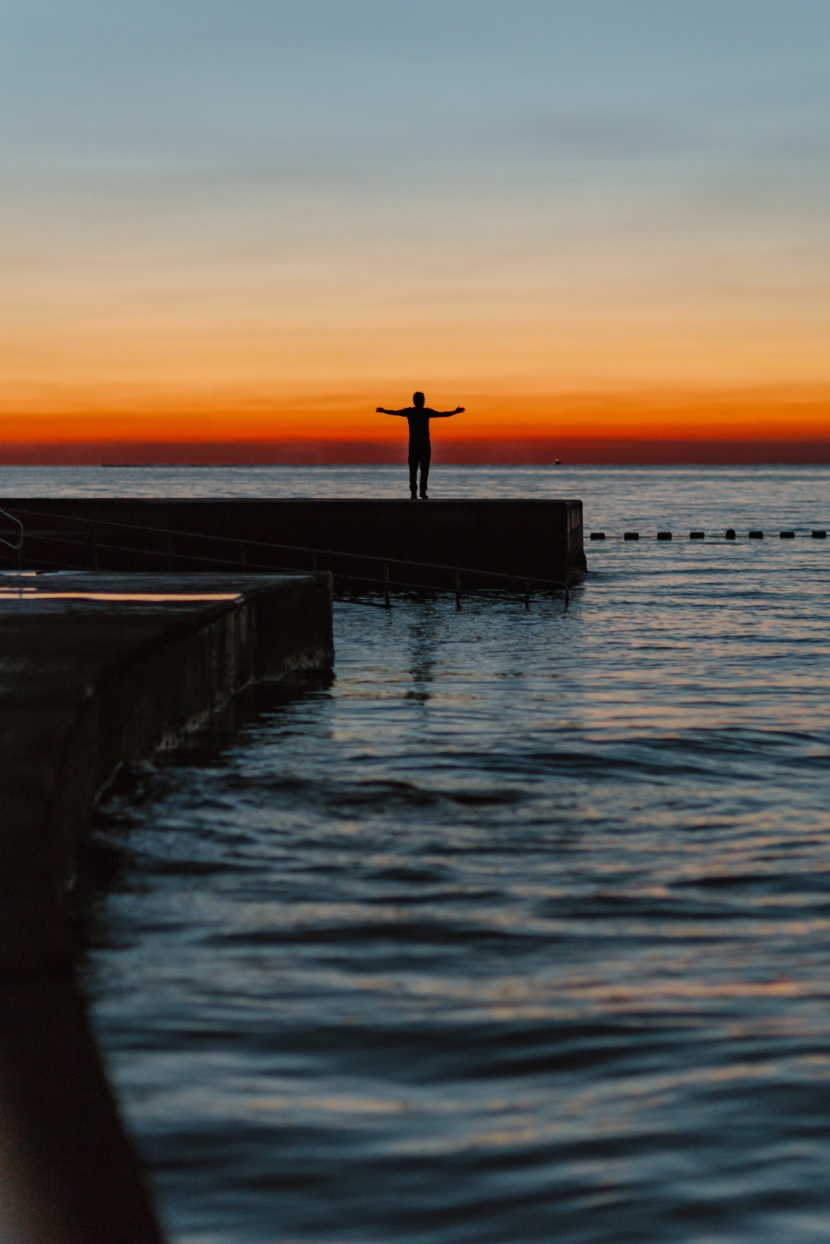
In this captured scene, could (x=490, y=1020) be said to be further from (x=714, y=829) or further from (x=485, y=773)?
(x=485, y=773)

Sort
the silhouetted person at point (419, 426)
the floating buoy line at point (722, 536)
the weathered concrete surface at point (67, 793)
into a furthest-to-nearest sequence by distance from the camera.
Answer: the floating buoy line at point (722, 536)
the silhouetted person at point (419, 426)
the weathered concrete surface at point (67, 793)

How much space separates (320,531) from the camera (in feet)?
77.0

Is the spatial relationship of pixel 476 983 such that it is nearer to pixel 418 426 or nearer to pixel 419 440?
pixel 418 426

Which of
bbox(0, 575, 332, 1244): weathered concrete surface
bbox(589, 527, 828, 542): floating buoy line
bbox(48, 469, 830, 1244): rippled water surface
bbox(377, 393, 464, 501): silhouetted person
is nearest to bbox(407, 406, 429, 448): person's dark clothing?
bbox(377, 393, 464, 501): silhouetted person

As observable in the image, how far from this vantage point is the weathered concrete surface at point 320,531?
2320 centimetres

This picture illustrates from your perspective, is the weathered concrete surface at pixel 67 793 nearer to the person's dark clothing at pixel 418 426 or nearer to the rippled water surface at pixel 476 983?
the rippled water surface at pixel 476 983

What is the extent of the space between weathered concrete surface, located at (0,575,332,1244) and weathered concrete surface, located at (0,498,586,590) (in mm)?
10729

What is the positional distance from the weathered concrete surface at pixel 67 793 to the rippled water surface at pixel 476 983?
0.15 meters

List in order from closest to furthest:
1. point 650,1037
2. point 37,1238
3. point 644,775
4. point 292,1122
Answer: point 37,1238
point 292,1122
point 650,1037
point 644,775

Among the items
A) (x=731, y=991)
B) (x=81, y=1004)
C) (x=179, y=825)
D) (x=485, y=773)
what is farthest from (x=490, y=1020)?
(x=485, y=773)

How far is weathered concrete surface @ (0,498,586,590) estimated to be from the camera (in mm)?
23203

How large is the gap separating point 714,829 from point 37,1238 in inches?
205

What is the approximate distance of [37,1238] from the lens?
10.4ft

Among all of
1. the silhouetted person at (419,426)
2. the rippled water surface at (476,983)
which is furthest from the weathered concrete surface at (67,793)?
the silhouetted person at (419,426)
